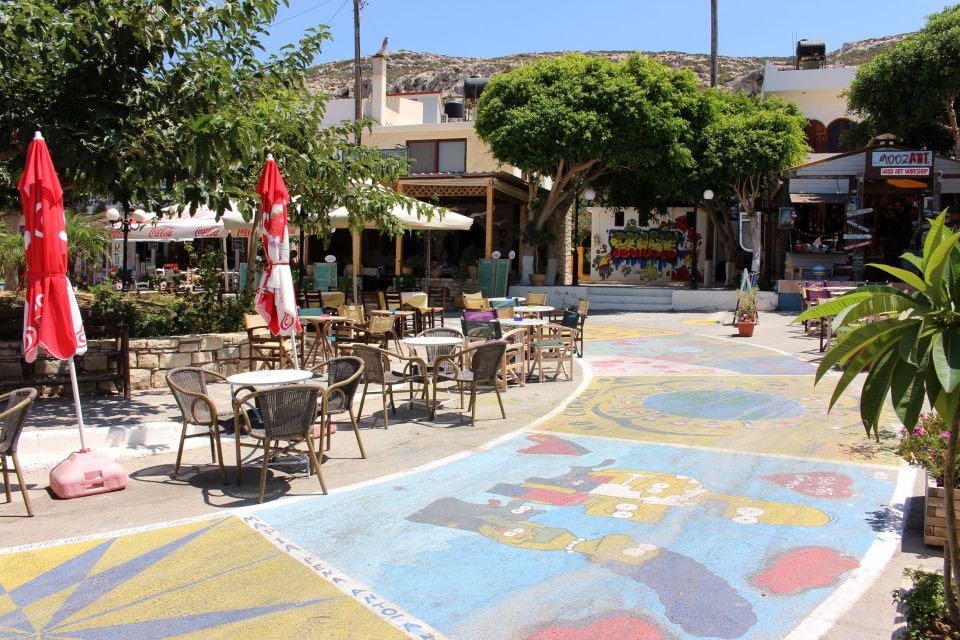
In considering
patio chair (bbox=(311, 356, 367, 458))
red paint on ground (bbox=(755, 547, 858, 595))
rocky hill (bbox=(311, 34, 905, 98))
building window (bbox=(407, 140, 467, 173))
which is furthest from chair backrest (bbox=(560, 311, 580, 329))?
rocky hill (bbox=(311, 34, 905, 98))

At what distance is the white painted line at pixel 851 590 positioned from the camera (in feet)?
12.8

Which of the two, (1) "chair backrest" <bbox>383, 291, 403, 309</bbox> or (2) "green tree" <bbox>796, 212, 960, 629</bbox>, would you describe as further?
(1) "chair backrest" <bbox>383, 291, 403, 309</bbox>

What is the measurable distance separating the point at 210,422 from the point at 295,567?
6.97 feet

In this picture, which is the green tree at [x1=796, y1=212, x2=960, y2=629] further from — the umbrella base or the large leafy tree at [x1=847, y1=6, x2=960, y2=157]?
the large leafy tree at [x1=847, y1=6, x2=960, y2=157]

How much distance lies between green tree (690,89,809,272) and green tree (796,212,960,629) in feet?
72.1

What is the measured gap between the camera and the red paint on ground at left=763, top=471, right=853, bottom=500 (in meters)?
6.06

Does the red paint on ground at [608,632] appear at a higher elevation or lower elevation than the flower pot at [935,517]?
lower

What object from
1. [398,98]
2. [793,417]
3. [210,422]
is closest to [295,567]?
[210,422]

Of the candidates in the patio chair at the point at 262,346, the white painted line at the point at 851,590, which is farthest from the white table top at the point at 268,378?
the white painted line at the point at 851,590

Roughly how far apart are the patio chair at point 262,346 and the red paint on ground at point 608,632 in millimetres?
6943

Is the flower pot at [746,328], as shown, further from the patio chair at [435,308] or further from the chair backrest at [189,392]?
the chair backrest at [189,392]

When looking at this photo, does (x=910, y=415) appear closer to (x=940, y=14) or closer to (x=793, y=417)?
(x=793, y=417)

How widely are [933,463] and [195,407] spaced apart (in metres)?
5.54

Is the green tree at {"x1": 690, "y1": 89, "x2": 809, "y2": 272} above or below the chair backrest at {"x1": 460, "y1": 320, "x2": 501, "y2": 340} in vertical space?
above
